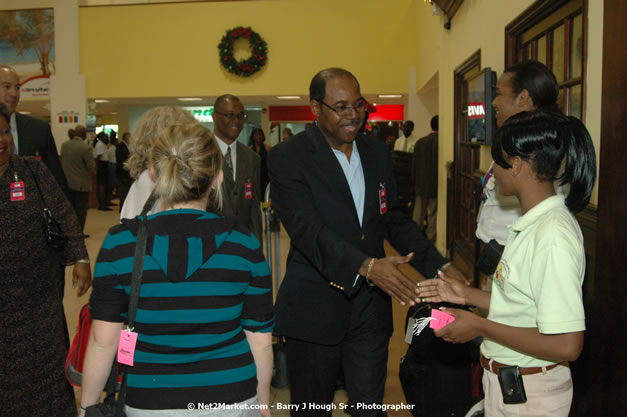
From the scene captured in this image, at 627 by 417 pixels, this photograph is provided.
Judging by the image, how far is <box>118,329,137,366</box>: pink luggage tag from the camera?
1.37 meters

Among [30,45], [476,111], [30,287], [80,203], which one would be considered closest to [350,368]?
[30,287]

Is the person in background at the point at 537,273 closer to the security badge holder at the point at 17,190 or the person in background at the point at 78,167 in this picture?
the security badge holder at the point at 17,190

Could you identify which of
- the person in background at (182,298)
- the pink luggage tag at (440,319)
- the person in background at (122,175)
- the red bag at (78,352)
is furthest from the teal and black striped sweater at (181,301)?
the person in background at (122,175)

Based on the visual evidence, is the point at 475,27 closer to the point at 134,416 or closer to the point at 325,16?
the point at 134,416

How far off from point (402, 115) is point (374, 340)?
1357 cm

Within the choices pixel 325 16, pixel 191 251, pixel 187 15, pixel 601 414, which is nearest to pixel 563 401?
pixel 601 414

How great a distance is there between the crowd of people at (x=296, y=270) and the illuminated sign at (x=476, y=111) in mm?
2063

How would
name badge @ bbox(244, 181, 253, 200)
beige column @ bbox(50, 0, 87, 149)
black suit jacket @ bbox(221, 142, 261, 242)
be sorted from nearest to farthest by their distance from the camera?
black suit jacket @ bbox(221, 142, 261, 242) → name badge @ bbox(244, 181, 253, 200) → beige column @ bbox(50, 0, 87, 149)

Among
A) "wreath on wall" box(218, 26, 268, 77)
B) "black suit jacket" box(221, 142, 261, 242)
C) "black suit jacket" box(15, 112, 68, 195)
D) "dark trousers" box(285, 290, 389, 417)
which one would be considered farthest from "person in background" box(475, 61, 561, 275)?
"wreath on wall" box(218, 26, 268, 77)

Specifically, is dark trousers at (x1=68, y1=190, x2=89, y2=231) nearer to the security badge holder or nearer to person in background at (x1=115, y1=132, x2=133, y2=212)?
person in background at (x1=115, y1=132, x2=133, y2=212)

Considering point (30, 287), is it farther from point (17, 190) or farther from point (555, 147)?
point (555, 147)

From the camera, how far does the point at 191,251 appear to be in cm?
138

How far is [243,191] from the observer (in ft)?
11.6

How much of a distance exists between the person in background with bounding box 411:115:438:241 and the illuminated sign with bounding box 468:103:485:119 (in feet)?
8.55
